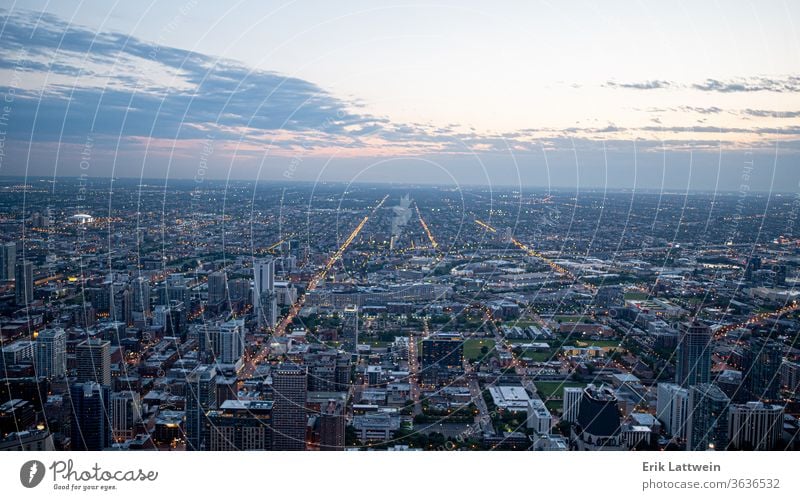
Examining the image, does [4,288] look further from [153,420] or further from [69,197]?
[153,420]

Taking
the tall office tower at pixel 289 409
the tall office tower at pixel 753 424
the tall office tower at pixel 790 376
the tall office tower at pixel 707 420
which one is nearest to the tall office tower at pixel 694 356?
the tall office tower at pixel 790 376

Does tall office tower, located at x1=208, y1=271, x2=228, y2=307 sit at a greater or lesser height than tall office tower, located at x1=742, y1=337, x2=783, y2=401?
greater

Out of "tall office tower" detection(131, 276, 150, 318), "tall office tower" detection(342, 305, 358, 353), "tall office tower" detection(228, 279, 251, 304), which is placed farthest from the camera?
"tall office tower" detection(228, 279, 251, 304)

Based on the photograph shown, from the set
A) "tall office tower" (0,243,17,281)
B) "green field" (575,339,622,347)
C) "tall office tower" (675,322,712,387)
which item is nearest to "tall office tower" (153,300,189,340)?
"tall office tower" (0,243,17,281)

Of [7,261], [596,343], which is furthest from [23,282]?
[596,343]

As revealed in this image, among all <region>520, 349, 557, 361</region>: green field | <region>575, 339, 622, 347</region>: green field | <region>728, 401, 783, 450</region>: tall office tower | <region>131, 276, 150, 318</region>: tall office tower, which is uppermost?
<region>131, 276, 150, 318</region>: tall office tower

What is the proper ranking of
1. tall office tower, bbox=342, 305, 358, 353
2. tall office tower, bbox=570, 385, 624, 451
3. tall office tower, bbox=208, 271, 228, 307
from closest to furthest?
tall office tower, bbox=570, 385, 624, 451, tall office tower, bbox=342, 305, 358, 353, tall office tower, bbox=208, 271, 228, 307

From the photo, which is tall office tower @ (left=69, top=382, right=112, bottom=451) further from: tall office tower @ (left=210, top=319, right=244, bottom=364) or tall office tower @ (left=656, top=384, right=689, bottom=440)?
tall office tower @ (left=656, top=384, right=689, bottom=440)
